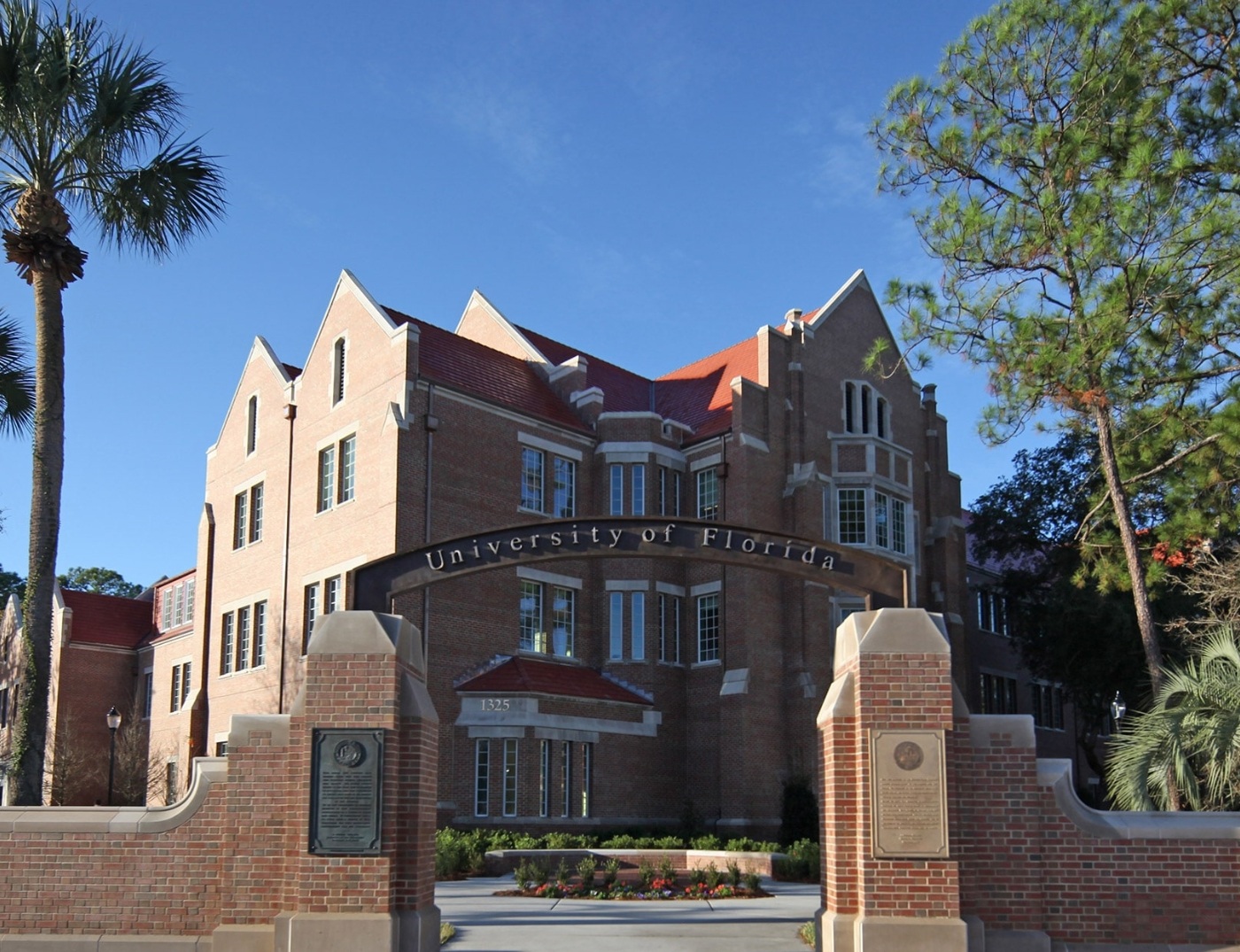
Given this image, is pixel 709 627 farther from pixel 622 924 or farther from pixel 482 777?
pixel 622 924

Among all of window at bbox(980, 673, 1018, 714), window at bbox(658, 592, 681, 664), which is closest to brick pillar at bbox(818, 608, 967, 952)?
A: window at bbox(658, 592, 681, 664)

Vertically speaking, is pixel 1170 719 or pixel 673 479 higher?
pixel 673 479

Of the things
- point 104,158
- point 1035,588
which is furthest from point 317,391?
point 1035,588

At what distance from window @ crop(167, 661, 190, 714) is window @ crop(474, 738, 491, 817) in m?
16.4

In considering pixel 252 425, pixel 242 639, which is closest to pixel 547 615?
pixel 242 639

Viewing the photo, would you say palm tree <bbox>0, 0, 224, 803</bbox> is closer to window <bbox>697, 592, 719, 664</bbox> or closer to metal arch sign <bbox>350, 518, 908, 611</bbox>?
metal arch sign <bbox>350, 518, 908, 611</bbox>

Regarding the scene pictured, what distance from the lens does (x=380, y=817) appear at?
36.4 ft

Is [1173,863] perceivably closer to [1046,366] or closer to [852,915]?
[852,915]

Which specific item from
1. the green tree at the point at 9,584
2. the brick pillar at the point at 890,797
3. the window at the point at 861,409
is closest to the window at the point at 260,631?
the window at the point at 861,409

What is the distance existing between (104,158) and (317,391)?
54.5 feet

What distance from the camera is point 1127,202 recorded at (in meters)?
17.7

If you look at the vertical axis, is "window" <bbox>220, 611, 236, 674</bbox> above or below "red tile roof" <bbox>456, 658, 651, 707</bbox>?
above

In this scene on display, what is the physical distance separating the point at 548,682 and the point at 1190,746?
19391mm

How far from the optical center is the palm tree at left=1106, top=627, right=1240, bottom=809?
40.2 ft
